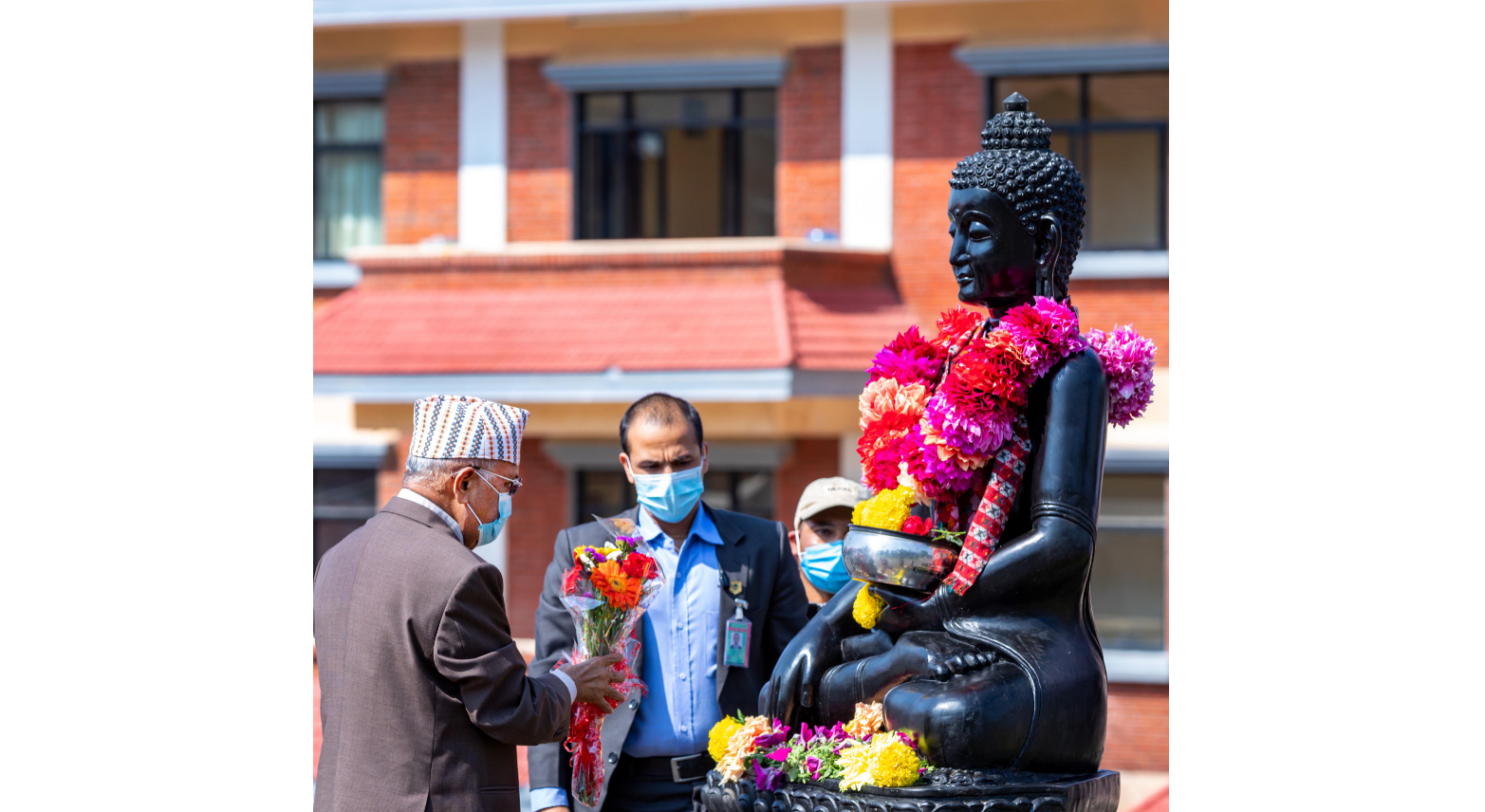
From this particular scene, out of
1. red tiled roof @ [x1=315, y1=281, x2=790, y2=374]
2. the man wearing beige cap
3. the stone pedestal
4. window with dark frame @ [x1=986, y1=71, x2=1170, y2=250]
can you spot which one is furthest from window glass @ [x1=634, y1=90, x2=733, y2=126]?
the stone pedestal

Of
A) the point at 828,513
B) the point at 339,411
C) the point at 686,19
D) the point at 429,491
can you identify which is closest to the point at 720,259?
the point at 686,19

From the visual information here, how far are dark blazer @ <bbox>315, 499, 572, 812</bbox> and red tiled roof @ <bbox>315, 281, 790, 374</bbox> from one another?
704 centimetres

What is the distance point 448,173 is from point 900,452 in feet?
31.0

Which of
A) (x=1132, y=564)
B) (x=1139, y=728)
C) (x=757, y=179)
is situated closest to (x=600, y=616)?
(x=1139, y=728)

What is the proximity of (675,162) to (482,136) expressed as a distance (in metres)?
1.67

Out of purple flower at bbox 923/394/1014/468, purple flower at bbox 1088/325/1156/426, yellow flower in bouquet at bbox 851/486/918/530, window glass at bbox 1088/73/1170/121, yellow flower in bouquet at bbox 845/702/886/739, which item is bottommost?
yellow flower in bouquet at bbox 845/702/886/739

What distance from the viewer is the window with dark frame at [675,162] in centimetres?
1188

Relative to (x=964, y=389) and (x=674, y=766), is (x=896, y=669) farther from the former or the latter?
(x=674, y=766)

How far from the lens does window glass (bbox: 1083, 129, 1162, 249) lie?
446 inches

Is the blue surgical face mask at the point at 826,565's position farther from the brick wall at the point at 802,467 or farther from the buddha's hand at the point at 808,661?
the brick wall at the point at 802,467

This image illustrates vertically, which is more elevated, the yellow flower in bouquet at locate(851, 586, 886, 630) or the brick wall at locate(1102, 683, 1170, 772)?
the yellow flower in bouquet at locate(851, 586, 886, 630)

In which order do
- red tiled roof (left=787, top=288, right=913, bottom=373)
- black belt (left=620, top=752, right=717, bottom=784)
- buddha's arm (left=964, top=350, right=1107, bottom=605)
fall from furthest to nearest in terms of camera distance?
red tiled roof (left=787, top=288, right=913, bottom=373)
black belt (left=620, top=752, right=717, bottom=784)
buddha's arm (left=964, top=350, right=1107, bottom=605)

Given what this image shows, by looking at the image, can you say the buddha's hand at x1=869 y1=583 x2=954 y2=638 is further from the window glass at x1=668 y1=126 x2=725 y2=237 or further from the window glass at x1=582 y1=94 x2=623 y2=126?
the window glass at x1=582 y1=94 x2=623 y2=126

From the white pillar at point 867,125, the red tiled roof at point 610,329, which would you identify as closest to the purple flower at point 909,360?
the red tiled roof at point 610,329
